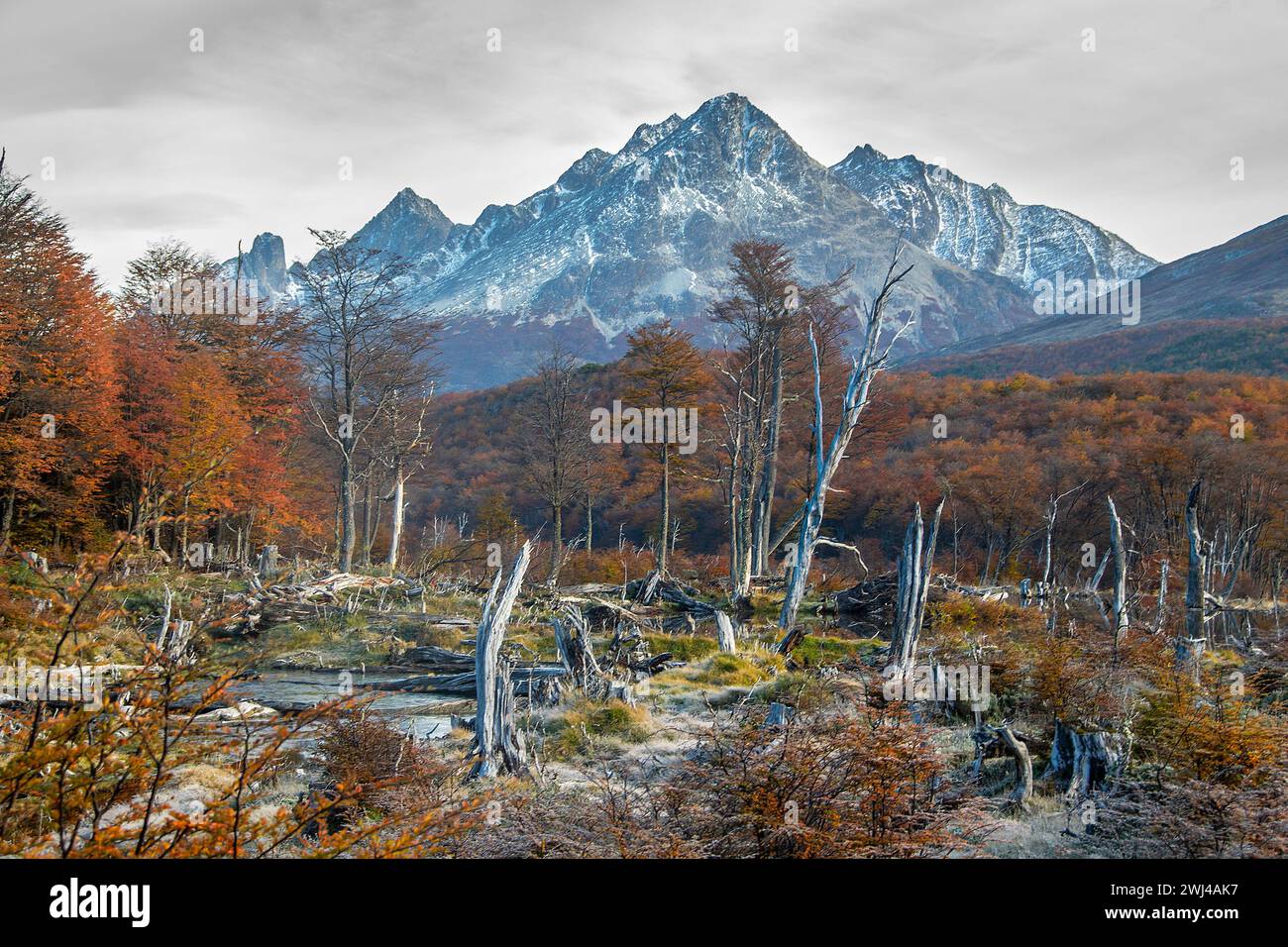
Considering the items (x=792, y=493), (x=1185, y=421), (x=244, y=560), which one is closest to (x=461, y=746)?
(x=244, y=560)

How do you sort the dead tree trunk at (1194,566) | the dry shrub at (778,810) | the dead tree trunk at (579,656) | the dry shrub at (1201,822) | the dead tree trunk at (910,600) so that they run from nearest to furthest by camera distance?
the dry shrub at (778,810), the dry shrub at (1201,822), the dead tree trunk at (579,656), the dead tree trunk at (910,600), the dead tree trunk at (1194,566)

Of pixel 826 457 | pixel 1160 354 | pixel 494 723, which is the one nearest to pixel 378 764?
pixel 494 723

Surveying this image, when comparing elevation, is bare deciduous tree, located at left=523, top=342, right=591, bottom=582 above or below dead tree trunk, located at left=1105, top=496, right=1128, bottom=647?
above

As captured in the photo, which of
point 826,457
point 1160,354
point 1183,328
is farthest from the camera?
point 1183,328

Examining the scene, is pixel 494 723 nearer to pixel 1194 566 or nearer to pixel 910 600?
pixel 910 600

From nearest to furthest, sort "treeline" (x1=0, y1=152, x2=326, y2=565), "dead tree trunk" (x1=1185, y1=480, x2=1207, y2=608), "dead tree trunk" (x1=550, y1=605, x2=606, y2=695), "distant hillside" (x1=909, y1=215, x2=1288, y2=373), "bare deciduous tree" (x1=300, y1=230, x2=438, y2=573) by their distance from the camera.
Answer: "dead tree trunk" (x1=550, y1=605, x2=606, y2=695) → "dead tree trunk" (x1=1185, y1=480, x2=1207, y2=608) → "treeline" (x1=0, y1=152, x2=326, y2=565) → "bare deciduous tree" (x1=300, y1=230, x2=438, y2=573) → "distant hillside" (x1=909, y1=215, x2=1288, y2=373)

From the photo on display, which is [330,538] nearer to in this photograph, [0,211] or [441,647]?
[0,211]

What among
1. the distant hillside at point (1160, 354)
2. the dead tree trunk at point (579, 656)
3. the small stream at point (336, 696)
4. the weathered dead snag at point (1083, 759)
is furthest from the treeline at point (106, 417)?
the distant hillside at point (1160, 354)

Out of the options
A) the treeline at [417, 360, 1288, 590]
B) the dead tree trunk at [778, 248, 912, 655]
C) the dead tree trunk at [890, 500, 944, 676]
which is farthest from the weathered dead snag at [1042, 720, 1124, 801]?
the treeline at [417, 360, 1288, 590]

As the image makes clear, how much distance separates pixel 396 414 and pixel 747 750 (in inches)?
952

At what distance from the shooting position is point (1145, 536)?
91.4 feet

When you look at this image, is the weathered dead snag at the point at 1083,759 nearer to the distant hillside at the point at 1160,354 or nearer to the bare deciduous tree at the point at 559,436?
the bare deciduous tree at the point at 559,436

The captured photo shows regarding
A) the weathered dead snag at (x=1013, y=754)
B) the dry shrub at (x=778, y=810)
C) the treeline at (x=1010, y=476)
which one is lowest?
the weathered dead snag at (x=1013, y=754)

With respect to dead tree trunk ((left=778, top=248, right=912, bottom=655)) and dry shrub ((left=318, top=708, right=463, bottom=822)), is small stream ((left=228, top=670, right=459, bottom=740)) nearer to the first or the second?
dry shrub ((left=318, top=708, right=463, bottom=822))
